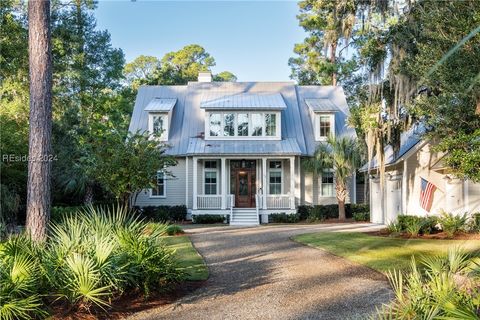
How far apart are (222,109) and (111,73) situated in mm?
12741

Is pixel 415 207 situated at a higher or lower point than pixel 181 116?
lower

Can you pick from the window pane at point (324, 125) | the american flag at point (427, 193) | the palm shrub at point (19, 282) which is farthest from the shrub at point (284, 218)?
the palm shrub at point (19, 282)

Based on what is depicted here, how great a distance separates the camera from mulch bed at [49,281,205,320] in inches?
246

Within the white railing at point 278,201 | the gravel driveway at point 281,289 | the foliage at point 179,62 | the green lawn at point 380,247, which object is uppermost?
the foliage at point 179,62

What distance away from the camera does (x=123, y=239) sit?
24.5 ft

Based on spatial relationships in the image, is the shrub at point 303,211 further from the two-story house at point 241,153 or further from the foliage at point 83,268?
the foliage at point 83,268

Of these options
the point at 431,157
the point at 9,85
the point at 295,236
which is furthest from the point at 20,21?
the point at 431,157

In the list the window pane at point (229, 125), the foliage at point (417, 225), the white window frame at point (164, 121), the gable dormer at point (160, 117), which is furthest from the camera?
the white window frame at point (164, 121)

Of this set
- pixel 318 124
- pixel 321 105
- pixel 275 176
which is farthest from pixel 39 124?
pixel 321 105

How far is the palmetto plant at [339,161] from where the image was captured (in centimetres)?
2180

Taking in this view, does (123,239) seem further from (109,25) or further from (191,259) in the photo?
(109,25)

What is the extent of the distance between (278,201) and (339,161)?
3750mm

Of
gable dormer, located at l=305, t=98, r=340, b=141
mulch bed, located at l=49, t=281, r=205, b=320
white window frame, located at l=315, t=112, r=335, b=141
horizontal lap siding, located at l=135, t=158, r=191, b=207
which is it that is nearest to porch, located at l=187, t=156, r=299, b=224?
horizontal lap siding, located at l=135, t=158, r=191, b=207

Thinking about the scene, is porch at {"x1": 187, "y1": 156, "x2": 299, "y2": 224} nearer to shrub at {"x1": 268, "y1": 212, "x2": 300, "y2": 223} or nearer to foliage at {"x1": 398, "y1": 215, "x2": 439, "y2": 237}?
shrub at {"x1": 268, "y1": 212, "x2": 300, "y2": 223}
